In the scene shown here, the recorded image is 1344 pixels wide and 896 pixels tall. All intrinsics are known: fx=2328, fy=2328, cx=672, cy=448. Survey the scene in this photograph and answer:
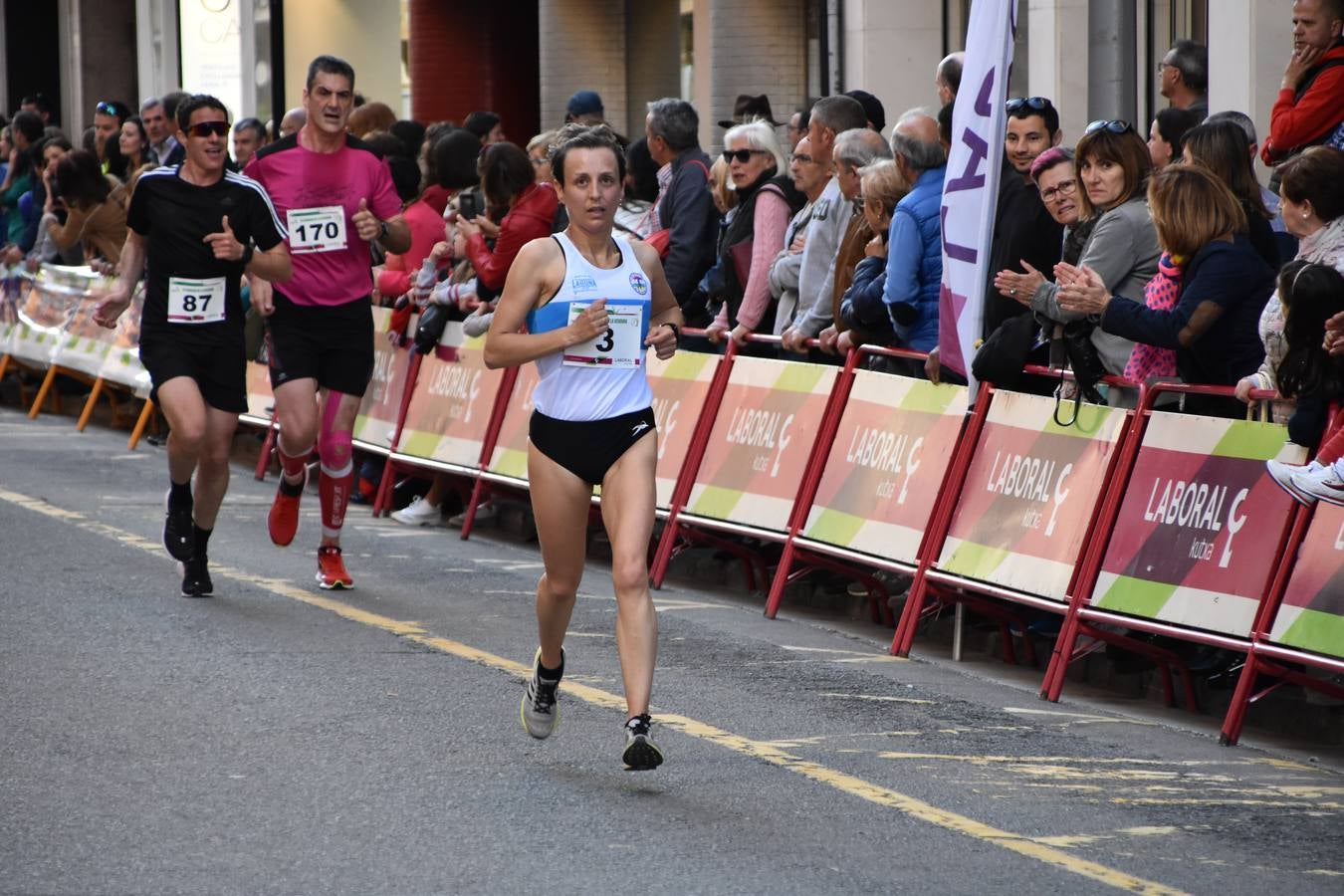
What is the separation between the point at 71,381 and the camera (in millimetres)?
20984

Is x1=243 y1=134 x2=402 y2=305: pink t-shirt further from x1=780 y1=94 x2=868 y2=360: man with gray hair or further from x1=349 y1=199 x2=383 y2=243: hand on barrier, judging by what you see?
x1=780 y1=94 x2=868 y2=360: man with gray hair

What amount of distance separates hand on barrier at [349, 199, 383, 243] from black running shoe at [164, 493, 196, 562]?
147 centimetres

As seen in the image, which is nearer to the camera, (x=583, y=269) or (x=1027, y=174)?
(x=583, y=269)

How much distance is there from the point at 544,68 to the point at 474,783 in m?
18.2

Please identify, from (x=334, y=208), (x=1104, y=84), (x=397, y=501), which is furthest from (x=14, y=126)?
(x=334, y=208)

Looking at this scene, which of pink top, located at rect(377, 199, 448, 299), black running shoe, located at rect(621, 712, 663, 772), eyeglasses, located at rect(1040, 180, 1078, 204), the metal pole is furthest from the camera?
the metal pole

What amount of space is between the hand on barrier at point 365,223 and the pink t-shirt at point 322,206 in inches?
5.1

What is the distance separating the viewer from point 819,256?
36.7ft

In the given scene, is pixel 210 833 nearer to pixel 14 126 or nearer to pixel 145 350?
pixel 145 350

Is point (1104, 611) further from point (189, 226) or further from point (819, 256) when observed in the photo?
point (189, 226)

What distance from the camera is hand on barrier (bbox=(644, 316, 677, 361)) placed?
24.2ft

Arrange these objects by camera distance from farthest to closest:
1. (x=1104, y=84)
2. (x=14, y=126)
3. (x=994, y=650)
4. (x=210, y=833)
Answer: (x=14, y=126)
(x=1104, y=84)
(x=994, y=650)
(x=210, y=833)

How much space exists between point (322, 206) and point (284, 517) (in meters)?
1.54

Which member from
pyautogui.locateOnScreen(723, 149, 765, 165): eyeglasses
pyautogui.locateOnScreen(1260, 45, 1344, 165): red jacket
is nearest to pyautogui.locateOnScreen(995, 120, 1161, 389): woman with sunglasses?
pyautogui.locateOnScreen(1260, 45, 1344, 165): red jacket
